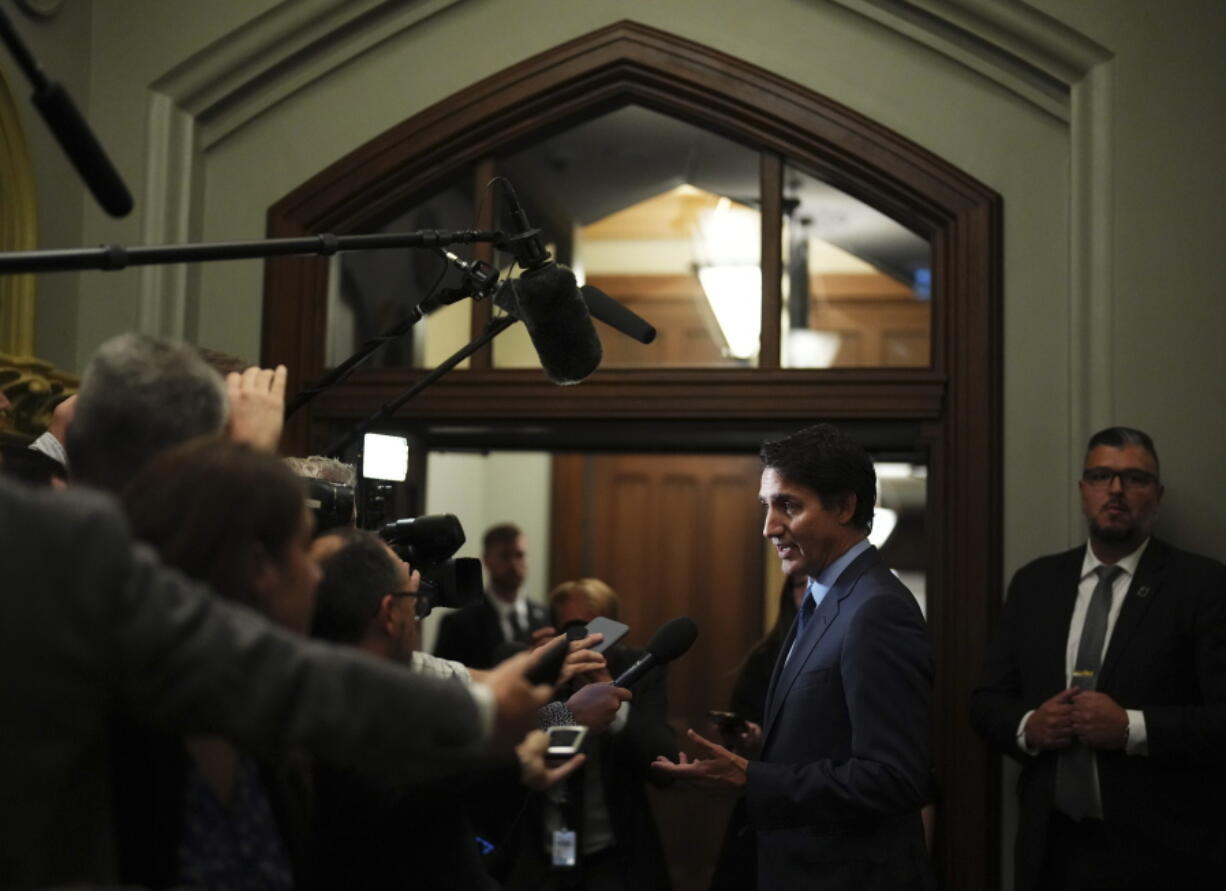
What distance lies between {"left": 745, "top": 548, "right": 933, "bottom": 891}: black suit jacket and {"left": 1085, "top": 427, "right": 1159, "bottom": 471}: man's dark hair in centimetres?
123

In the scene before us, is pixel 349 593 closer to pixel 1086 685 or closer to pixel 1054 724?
pixel 1054 724

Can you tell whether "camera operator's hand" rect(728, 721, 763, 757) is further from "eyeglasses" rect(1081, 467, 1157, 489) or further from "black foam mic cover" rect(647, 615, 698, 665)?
"eyeglasses" rect(1081, 467, 1157, 489)

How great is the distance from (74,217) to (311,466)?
7.20 ft

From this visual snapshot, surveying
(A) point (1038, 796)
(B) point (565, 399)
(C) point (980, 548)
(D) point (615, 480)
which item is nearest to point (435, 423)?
(B) point (565, 399)

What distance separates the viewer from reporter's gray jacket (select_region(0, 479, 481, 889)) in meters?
1.43

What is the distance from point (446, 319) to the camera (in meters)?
5.20

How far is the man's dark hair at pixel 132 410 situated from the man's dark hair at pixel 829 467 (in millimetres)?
1534

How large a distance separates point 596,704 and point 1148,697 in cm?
174

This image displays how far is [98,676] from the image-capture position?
1461mm

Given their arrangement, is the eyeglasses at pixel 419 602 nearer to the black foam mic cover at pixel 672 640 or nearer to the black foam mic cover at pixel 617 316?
the black foam mic cover at pixel 672 640

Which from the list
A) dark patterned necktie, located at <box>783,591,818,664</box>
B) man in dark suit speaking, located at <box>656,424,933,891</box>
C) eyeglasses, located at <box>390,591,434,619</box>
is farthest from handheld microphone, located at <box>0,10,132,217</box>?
dark patterned necktie, located at <box>783,591,818,664</box>

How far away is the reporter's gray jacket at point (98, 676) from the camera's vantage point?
4.70 feet

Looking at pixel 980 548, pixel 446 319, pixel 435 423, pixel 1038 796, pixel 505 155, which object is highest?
pixel 505 155

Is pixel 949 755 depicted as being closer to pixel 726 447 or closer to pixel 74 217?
pixel 726 447
